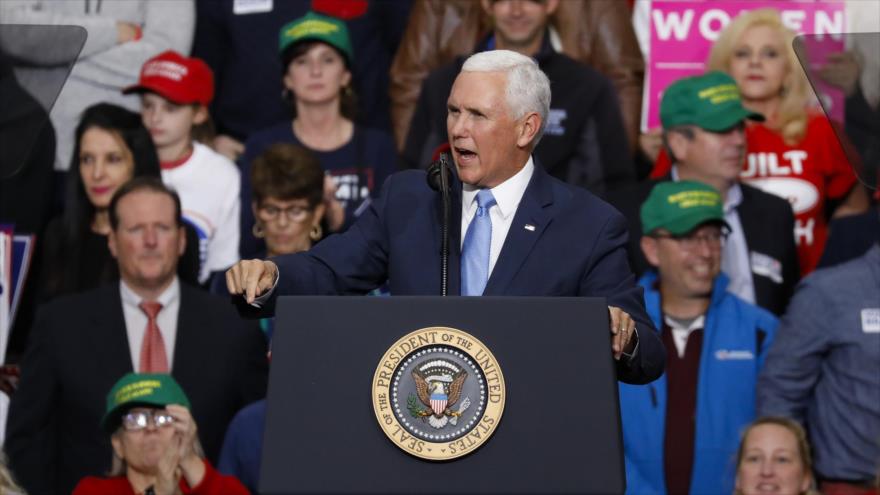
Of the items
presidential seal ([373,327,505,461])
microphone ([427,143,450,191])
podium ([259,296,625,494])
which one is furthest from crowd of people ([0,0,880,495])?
presidential seal ([373,327,505,461])

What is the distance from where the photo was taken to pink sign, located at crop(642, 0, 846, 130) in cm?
641

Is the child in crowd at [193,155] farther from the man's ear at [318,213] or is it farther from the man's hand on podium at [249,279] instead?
the man's hand on podium at [249,279]

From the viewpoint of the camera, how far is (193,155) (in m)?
6.36

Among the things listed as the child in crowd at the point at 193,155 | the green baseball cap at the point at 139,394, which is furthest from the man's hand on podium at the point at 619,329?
the child in crowd at the point at 193,155

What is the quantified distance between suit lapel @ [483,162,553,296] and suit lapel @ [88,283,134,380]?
262 centimetres

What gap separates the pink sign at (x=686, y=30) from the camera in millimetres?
6414

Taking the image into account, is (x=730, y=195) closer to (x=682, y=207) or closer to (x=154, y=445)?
(x=682, y=207)

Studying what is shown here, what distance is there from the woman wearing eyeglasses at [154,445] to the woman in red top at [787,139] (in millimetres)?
2230

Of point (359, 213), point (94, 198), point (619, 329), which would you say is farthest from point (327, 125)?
point (619, 329)

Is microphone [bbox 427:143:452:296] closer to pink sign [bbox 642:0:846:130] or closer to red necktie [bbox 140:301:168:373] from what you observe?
red necktie [bbox 140:301:168:373]

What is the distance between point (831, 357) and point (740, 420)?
375 millimetres

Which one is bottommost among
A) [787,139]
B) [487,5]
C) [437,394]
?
[437,394]

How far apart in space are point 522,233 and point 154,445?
2210 mm

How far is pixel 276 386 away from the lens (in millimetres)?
2725
